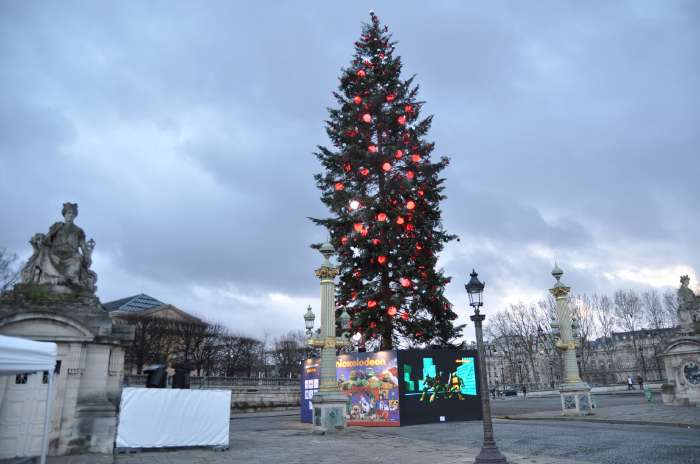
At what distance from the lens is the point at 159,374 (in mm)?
14961

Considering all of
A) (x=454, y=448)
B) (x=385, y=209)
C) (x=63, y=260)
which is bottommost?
(x=454, y=448)

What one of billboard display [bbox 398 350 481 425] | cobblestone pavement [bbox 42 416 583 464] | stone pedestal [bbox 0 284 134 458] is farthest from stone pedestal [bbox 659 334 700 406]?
stone pedestal [bbox 0 284 134 458]

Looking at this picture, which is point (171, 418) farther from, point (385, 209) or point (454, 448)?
point (385, 209)

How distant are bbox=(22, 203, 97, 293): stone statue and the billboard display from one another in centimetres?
1307

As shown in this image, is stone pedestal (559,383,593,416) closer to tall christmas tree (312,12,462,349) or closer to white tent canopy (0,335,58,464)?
tall christmas tree (312,12,462,349)

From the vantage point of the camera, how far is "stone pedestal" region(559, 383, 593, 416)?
71.8 feet

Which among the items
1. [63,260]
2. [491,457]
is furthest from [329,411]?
[63,260]

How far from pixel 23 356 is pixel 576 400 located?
22436mm

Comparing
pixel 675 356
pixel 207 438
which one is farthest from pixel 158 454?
pixel 675 356

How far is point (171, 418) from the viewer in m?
12.5

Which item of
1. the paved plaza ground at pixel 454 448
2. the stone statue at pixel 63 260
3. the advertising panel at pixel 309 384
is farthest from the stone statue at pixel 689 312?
the stone statue at pixel 63 260

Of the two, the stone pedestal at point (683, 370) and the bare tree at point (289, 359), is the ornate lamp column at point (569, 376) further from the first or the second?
the bare tree at point (289, 359)

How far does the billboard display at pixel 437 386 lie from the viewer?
67.9 feet

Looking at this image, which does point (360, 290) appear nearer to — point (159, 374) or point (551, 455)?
point (159, 374)
